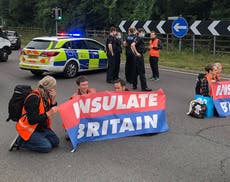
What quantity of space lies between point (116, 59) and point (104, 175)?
8721 mm

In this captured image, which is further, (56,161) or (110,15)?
(110,15)

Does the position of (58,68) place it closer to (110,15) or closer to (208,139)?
(208,139)

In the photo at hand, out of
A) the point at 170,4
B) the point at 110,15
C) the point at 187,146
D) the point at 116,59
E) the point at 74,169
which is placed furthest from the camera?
the point at 110,15

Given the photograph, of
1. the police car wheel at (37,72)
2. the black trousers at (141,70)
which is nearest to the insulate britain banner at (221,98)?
the black trousers at (141,70)

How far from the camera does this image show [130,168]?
5.41 metres

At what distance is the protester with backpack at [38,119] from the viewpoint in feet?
19.2

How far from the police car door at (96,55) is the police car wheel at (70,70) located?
76 cm

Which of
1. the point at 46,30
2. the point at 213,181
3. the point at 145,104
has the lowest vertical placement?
the point at 213,181

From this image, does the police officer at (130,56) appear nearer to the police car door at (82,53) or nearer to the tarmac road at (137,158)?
the police car door at (82,53)

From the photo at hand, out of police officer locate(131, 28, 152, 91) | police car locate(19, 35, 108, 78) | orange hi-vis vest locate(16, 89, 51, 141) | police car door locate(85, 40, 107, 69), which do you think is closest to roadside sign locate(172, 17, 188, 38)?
police car door locate(85, 40, 107, 69)

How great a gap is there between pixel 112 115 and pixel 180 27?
15358mm

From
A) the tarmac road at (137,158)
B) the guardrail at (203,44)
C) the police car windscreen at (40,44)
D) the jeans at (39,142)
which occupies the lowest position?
the tarmac road at (137,158)

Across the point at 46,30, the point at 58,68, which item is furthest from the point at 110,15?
the point at 58,68

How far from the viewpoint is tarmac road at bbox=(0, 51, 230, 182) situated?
5145 millimetres
